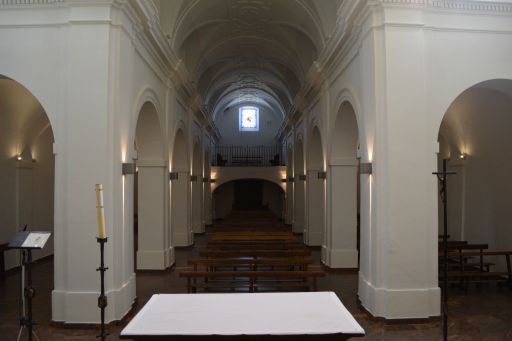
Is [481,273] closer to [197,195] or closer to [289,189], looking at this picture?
[197,195]

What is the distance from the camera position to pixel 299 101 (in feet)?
52.6

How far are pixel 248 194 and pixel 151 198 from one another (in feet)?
65.7

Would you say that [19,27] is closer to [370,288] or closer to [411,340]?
[370,288]

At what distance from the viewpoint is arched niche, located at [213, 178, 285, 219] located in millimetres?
31045

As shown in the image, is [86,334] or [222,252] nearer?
[86,334]

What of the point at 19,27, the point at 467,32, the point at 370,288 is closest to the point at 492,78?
the point at 467,32

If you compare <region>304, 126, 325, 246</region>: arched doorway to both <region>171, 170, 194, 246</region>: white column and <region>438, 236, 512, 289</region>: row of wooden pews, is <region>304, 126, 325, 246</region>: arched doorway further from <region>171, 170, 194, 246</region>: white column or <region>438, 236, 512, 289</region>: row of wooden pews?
<region>438, 236, 512, 289</region>: row of wooden pews

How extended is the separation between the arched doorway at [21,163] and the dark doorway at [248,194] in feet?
61.4

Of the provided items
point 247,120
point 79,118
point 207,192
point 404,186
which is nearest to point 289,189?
point 207,192

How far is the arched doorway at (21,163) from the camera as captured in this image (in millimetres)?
10688

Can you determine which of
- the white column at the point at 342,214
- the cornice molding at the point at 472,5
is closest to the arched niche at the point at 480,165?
the cornice molding at the point at 472,5

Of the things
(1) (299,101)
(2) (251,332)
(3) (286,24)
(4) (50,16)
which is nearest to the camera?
(2) (251,332)

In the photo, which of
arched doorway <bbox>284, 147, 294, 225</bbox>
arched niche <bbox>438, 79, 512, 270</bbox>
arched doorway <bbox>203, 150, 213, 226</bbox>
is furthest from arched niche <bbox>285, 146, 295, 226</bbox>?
arched niche <bbox>438, 79, 512, 270</bbox>

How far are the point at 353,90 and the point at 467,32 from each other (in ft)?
7.49
